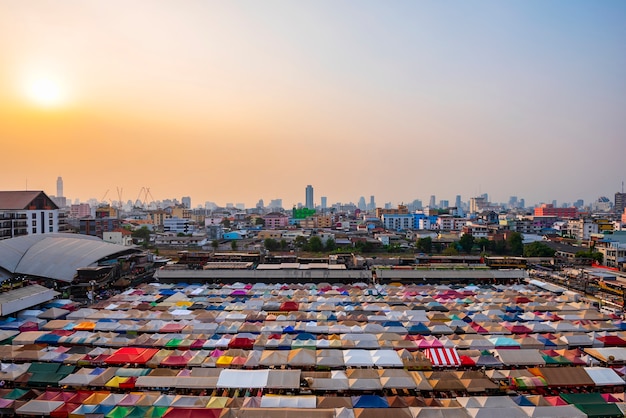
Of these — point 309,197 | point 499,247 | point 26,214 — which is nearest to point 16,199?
point 26,214

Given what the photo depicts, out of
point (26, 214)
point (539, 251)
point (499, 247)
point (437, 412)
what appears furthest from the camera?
point (499, 247)

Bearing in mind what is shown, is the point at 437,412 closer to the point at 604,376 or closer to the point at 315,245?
the point at 604,376

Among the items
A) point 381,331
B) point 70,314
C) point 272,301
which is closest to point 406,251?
point 272,301

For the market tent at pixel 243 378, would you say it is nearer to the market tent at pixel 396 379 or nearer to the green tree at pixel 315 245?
the market tent at pixel 396 379

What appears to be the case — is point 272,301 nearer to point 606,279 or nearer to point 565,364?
point 565,364

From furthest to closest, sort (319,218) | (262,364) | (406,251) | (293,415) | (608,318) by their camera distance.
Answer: (319,218) → (406,251) → (608,318) → (262,364) → (293,415)

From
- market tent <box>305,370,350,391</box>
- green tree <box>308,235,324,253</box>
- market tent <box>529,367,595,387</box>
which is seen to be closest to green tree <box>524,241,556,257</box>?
green tree <box>308,235,324,253</box>

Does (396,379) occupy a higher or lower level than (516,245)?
lower

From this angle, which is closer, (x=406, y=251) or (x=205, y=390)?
(x=205, y=390)
